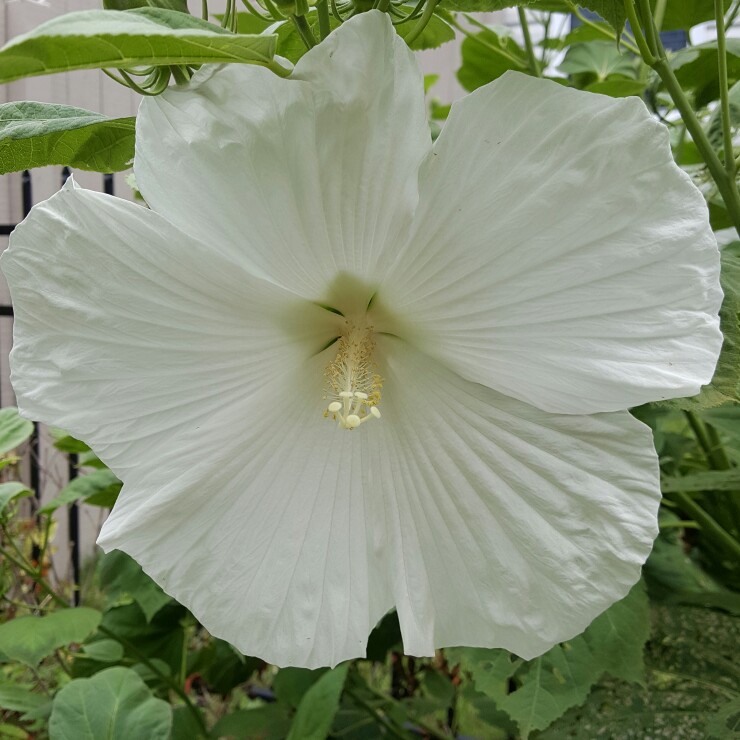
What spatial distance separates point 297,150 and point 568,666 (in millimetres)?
531

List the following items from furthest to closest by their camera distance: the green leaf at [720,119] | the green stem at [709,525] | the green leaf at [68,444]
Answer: the green leaf at [68,444]
the green stem at [709,525]
the green leaf at [720,119]

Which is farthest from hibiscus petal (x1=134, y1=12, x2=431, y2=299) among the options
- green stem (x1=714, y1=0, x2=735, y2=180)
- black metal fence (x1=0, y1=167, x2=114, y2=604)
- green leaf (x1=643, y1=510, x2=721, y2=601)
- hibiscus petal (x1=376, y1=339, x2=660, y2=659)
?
black metal fence (x1=0, y1=167, x2=114, y2=604)

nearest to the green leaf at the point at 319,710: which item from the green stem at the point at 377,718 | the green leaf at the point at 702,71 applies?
the green stem at the point at 377,718

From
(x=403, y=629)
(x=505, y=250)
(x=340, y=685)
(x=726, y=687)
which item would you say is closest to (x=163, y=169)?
(x=505, y=250)

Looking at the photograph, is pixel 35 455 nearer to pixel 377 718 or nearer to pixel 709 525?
pixel 377 718

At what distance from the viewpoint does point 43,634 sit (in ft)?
2.67

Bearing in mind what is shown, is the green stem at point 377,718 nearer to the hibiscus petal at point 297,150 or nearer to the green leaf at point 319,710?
the green leaf at point 319,710

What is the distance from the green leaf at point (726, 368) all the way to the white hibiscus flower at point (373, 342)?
1.7 inches

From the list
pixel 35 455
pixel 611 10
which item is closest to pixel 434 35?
pixel 611 10

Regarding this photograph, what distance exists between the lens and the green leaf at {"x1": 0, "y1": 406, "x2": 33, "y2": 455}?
85cm

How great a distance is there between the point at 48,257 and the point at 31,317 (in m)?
0.03

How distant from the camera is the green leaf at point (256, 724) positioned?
32.8 inches

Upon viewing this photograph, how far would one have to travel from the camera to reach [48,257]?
39cm

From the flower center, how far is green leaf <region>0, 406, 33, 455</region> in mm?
499
